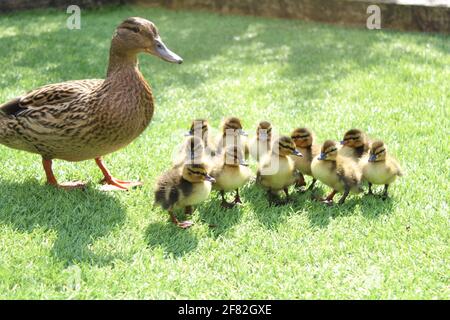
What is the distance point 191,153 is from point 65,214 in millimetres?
1016

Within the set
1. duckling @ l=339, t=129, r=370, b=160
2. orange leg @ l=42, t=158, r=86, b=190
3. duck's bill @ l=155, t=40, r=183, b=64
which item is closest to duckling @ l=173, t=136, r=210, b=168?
duck's bill @ l=155, t=40, r=183, b=64

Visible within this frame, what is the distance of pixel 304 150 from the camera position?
189 inches


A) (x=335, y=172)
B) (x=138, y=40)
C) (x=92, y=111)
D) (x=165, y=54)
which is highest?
(x=138, y=40)

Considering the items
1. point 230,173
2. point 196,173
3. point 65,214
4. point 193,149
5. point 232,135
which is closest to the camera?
point 196,173

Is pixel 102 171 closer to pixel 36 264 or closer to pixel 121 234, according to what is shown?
pixel 121 234

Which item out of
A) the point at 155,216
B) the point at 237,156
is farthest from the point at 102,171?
the point at 237,156

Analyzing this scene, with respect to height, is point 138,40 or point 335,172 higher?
point 138,40

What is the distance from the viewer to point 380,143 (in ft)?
14.4

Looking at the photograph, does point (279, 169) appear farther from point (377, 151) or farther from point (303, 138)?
point (377, 151)

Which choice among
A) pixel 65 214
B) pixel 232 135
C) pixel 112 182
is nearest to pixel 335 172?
pixel 232 135

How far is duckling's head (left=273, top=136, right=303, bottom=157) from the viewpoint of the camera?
448 cm

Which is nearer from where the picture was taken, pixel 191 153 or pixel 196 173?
pixel 196 173

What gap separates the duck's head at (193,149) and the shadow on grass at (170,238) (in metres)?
0.51

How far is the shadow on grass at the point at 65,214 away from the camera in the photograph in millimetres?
3801
